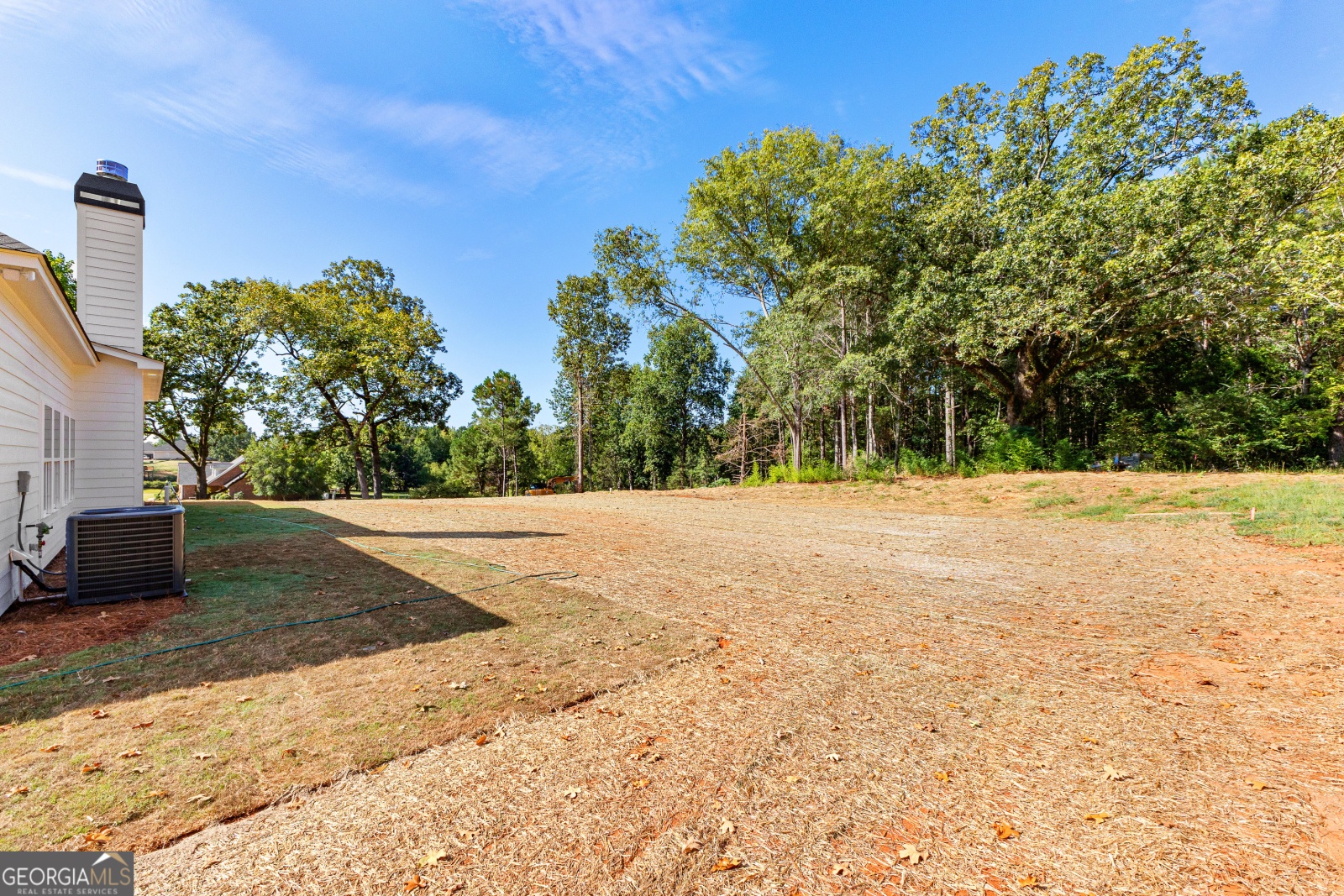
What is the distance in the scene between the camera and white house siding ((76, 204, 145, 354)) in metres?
7.98

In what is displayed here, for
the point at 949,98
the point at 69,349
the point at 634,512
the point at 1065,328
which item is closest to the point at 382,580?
the point at 69,349

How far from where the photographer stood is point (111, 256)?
813 centimetres

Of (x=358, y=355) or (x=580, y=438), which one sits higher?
(x=358, y=355)

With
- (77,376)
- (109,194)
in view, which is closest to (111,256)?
(109,194)

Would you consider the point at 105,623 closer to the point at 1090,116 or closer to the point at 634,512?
the point at 634,512

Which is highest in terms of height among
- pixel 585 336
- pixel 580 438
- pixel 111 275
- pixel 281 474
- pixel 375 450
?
pixel 585 336

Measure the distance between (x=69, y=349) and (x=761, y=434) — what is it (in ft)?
87.0

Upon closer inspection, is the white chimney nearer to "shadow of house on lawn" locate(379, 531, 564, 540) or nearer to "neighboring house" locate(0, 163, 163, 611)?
"neighboring house" locate(0, 163, 163, 611)

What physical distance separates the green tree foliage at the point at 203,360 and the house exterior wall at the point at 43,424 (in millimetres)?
15602

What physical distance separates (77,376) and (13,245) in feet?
16.0

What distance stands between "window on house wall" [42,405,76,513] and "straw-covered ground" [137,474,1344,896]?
20.6 feet

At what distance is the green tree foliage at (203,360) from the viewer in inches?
774

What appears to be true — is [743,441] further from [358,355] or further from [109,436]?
[109,436]

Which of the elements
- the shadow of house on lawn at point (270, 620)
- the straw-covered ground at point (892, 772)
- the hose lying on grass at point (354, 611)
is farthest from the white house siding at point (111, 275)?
the straw-covered ground at point (892, 772)
